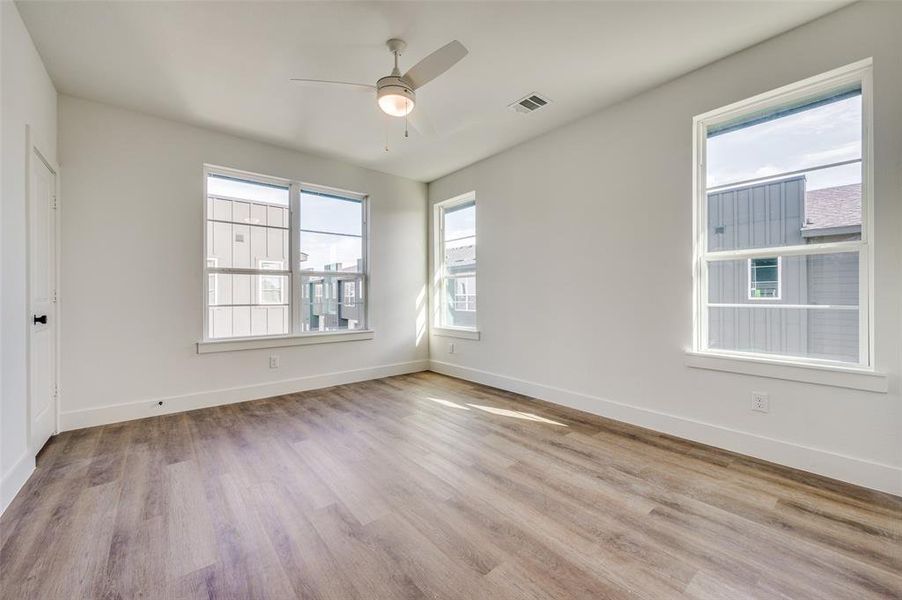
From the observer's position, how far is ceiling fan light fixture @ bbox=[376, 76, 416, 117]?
7.83ft

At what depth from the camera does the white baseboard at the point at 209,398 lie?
3.19m

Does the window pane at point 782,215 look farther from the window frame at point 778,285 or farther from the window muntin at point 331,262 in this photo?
the window muntin at point 331,262

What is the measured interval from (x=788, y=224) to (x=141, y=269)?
5.21 meters

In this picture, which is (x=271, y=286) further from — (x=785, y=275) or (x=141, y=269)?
(x=785, y=275)

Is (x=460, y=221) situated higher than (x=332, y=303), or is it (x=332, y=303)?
(x=460, y=221)

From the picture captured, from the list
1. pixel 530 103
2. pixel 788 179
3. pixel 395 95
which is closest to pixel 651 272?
pixel 788 179

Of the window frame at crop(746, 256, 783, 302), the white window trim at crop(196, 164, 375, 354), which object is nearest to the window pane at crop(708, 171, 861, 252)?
the window frame at crop(746, 256, 783, 302)

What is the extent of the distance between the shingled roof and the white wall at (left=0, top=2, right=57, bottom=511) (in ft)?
15.6

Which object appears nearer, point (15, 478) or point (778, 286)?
point (15, 478)

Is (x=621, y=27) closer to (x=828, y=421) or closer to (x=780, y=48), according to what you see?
(x=780, y=48)

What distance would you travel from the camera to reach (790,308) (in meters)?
2.51

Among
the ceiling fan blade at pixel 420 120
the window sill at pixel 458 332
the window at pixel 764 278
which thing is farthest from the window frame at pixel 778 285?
the window sill at pixel 458 332

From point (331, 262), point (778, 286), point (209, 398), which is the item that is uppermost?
point (331, 262)

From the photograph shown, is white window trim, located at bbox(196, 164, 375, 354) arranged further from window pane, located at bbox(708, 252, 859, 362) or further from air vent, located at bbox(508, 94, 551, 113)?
window pane, located at bbox(708, 252, 859, 362)
